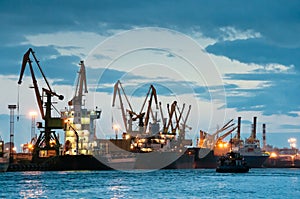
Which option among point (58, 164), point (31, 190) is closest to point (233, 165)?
point (58, 164)

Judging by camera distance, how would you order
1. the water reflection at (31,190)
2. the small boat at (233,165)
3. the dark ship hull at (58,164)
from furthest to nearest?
the dark ship hull at (58,164)
the small boat at (233,165)
the water reflection at (31,190)

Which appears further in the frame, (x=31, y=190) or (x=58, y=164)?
(x=58, y=164)

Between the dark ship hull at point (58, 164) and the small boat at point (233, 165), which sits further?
the dark ship hull at point (58, 164)

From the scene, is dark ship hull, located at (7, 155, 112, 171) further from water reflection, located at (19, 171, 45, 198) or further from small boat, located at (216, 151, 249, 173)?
water reflection, located at (19, 171, 45, 198)

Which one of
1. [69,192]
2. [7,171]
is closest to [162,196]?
[69,192]

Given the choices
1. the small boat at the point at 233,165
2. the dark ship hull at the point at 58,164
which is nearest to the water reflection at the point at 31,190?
the dark ship hull at the point at 58,164

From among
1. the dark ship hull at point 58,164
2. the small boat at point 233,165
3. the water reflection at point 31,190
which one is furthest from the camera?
the dark ship hull at point 58,164

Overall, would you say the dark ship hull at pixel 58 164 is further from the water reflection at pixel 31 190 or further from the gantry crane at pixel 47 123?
the water reflection at pixel 31 190

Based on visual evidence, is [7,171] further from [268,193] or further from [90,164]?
[268,193]

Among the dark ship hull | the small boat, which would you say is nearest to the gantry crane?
the dark ship hull

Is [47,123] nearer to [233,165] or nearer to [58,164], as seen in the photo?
[58,164]

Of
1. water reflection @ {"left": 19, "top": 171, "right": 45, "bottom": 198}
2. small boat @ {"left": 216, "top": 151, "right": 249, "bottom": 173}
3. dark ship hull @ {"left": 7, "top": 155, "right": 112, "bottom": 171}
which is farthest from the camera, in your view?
dark ship hull @ {"left": 7, "top": 155, "right": 112, "bottom": 171}

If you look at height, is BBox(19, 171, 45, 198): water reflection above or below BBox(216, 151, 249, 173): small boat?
below

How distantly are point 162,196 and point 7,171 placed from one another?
99.9 metres
